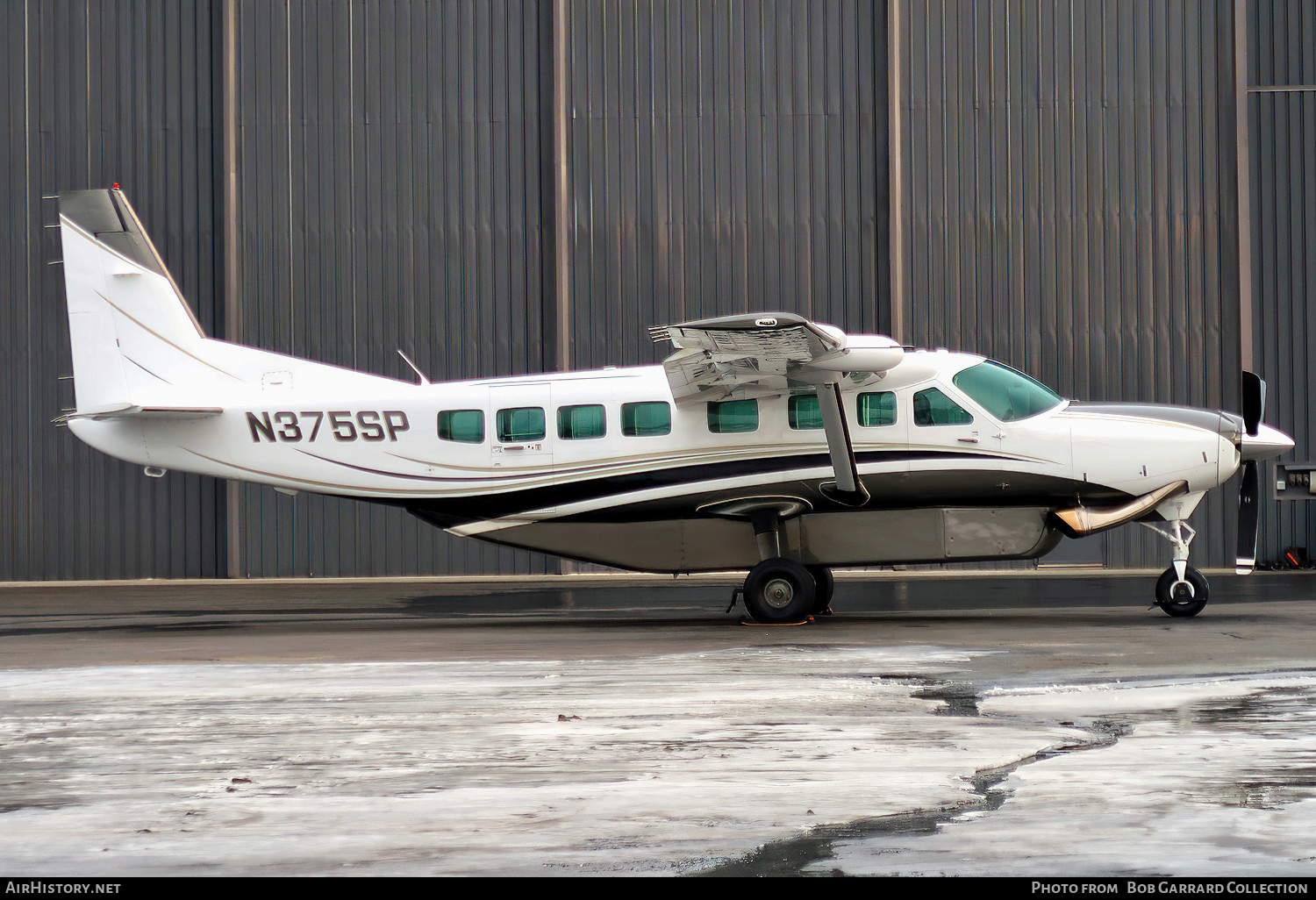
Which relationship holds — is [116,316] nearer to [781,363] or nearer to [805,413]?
[781,363]

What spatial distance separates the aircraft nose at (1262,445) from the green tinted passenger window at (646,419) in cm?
587

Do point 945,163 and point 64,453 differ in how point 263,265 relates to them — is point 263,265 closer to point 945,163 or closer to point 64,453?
point 64,453

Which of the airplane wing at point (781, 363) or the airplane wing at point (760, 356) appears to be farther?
the airplane wing at point (781, 363)

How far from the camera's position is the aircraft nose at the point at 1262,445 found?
1131 cm

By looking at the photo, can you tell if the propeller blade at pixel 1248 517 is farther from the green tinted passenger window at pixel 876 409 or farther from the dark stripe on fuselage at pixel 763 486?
the green tinted passenger window at pixel 876 409

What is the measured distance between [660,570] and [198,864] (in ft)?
27.7

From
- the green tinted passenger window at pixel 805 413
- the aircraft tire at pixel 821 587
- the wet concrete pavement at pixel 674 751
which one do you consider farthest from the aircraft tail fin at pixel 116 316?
the aircraft tire at pixel 821 587

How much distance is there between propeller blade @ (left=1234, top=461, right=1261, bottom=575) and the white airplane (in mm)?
29

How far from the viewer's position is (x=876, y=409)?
1155 cm

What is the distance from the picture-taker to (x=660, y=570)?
481 inches

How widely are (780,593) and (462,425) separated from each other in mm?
3892

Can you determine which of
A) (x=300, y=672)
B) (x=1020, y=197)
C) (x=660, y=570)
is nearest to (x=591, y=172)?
(x=1020, y=197)

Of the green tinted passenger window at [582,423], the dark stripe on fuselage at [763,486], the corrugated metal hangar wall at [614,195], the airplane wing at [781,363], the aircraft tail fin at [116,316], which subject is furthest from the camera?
the corrugated metal hangar wall at [614,195]

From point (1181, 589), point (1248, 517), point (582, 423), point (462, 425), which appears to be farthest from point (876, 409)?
point (462, 425)
